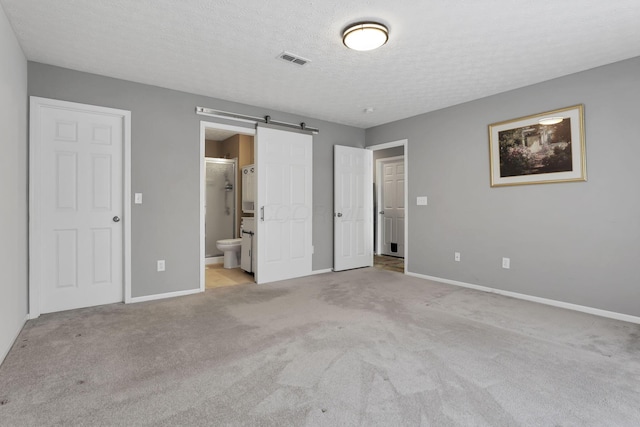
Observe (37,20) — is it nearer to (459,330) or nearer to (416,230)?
(459,330)

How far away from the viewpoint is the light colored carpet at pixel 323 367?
1.62m

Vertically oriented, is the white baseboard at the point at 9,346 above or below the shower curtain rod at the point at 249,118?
below

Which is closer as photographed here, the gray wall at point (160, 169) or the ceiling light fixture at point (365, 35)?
the ceiling light fixture at point (365, 35)

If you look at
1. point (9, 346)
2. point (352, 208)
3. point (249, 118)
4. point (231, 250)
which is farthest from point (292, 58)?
point (231, 250)

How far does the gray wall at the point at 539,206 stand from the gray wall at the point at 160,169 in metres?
3.01

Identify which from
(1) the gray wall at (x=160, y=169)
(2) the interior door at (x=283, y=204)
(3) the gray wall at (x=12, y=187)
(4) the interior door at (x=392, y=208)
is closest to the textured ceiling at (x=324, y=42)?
(1) the gray wall at (x=160, y=169)

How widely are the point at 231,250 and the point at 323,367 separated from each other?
12.7ft

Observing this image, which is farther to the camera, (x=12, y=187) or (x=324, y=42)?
(x=324, y=42)

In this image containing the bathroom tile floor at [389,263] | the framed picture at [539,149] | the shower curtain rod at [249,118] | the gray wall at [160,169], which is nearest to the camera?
the framed picture at [539,149]

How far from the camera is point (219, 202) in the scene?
658 cm

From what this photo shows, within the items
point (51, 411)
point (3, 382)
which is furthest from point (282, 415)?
point (3, 382)

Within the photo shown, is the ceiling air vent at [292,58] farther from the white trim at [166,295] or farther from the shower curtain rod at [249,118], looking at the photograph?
the white trim at [166,295]

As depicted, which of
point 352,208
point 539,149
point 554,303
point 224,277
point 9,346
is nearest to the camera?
point 9,346

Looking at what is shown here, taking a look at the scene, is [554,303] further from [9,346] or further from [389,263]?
[9,346]
